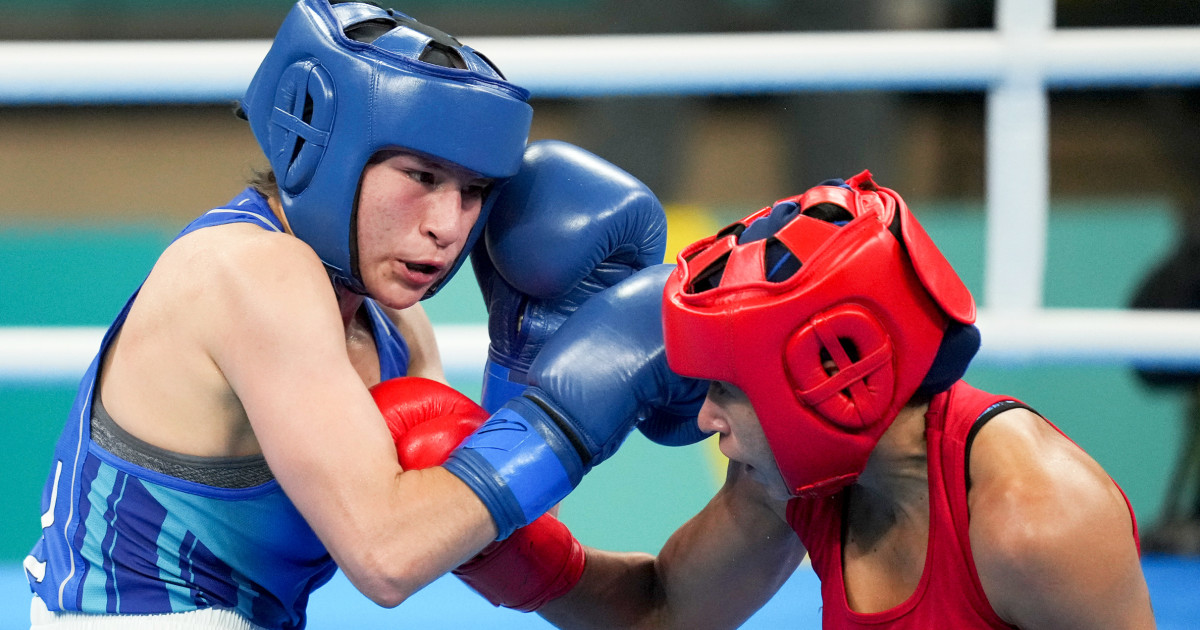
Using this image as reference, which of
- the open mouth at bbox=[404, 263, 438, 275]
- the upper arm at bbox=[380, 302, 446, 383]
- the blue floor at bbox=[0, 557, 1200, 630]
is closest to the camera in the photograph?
the open mouth at bbox=[404, 263, 438, 275]

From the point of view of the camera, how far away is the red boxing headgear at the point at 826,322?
132 cm

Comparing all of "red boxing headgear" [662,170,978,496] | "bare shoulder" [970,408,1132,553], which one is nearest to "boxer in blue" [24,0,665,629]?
"red boxing headgear" [662,170,978,496]

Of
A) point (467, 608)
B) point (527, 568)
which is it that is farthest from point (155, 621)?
point (467, 608)

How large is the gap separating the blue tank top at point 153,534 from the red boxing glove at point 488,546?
202mm

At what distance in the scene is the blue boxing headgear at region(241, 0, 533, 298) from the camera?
1534 millimetres

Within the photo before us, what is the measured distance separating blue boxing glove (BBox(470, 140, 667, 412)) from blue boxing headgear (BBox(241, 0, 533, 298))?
3.7 inches

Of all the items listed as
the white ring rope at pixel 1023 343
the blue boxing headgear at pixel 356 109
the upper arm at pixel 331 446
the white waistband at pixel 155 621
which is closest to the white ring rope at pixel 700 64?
the white ring rope at pixel 1023 343

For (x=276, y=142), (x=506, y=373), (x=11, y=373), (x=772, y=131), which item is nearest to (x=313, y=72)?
(x=276, y=142)

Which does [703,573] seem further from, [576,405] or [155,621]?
[155,621]

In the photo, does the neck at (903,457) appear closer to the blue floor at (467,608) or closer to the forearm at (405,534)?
the forearm at (405,534)

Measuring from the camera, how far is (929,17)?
5.90 m

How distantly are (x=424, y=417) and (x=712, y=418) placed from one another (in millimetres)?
431

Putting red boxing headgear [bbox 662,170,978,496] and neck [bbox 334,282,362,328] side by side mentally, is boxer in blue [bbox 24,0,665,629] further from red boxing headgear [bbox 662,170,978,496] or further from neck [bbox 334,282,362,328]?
red boxing headgear [bbox 662,170,978,496]

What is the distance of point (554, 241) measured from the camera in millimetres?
1678
